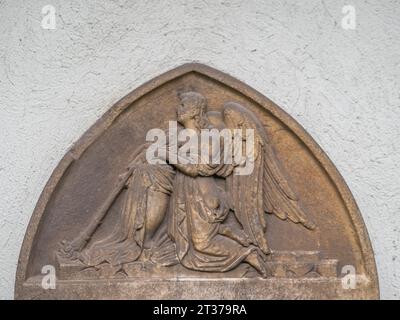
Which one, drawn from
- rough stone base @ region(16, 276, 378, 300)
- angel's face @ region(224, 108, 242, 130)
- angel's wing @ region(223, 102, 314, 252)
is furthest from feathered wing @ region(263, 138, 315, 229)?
Answer: rough stone base @ region(16, 276, 378, 300)

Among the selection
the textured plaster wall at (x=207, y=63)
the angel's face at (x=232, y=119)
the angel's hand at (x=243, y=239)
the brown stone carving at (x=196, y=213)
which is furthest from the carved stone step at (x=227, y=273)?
the angel's face at (x=232, y=119)

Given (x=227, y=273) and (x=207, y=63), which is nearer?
(x=227, y=273)


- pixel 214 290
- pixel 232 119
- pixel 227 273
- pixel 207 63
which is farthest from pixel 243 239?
pixel 207 63

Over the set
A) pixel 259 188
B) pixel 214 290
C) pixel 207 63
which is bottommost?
pixel 214 290

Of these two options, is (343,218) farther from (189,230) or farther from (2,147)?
(2,147)

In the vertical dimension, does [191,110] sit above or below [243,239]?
above

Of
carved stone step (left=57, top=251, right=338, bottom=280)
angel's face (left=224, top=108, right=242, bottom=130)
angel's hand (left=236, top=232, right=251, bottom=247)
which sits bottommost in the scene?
carved stone step (left=57, top=251, right=338, bottom=280)

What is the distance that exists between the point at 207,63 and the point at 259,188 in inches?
27.8

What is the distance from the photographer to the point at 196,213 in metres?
3.31

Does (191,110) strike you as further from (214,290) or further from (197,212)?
(214,290)

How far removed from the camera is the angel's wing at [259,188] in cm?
334

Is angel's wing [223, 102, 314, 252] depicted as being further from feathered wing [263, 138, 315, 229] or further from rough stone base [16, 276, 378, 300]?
rough stone base [16, 276, 378, 300]

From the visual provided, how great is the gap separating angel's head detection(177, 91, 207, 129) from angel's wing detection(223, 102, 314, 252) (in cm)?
12

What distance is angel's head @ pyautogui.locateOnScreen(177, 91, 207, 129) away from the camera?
3359 millimetres
